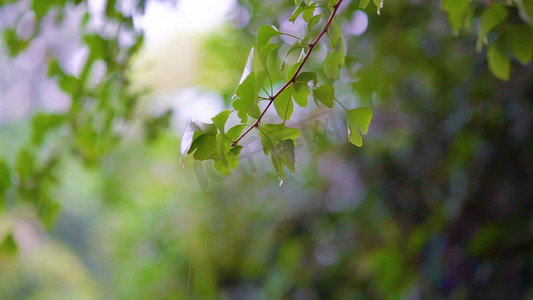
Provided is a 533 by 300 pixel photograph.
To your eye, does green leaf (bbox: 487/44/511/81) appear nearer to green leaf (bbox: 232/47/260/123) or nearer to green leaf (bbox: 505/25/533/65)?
green leaf (bbox: 505/25/533/65)

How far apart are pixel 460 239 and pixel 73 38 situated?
1.35 m

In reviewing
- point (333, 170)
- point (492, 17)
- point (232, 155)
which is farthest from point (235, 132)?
point (333, 170)

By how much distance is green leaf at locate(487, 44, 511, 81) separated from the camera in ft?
1.73

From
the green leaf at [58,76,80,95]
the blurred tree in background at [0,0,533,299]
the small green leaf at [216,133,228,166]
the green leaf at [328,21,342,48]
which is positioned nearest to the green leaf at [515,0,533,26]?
the blurred tree in background at [0,0,533,299]

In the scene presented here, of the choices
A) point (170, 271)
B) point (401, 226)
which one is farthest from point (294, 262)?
point (170, 271)

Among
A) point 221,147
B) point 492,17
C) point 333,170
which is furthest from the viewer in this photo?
point 333,170

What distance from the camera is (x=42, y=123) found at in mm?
681

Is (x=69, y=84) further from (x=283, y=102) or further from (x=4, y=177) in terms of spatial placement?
(x=283, y=102)

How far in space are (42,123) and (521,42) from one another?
22.0 inches

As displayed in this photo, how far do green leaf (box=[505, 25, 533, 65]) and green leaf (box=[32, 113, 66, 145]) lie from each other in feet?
1.73

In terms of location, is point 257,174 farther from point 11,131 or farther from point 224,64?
point 11,131

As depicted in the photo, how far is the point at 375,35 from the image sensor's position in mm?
1004

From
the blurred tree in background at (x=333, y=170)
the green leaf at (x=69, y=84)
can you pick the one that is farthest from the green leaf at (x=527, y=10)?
the green leaf at (x=69, y=84)

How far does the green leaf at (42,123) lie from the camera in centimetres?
68
